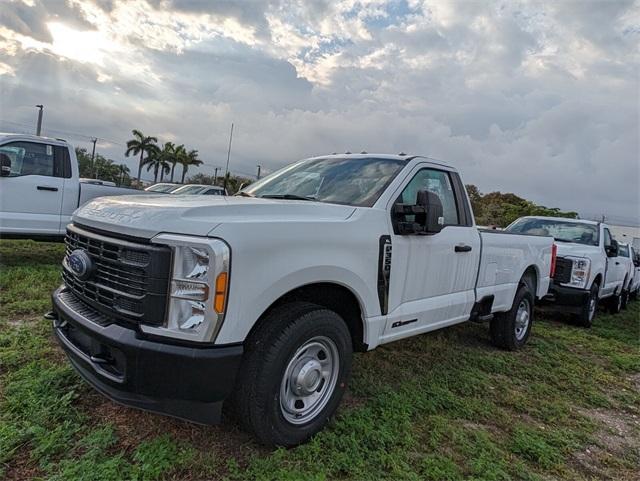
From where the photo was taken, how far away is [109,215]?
2717 millimetres

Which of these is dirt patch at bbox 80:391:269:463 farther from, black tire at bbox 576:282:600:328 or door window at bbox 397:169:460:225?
black tire at bbox 576:282:600:328

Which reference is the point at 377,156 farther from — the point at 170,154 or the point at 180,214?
the point at 170,154

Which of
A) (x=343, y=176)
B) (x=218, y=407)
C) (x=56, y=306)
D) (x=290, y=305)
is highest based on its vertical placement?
(x=343, y=176)

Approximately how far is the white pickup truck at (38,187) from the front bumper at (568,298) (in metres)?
7.69

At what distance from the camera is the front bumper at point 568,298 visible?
25.0 feet

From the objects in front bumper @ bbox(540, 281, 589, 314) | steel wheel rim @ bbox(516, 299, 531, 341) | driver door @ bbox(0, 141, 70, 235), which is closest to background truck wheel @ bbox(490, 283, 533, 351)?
steel wheel rim @ bbox(516, 299, 531, 341)

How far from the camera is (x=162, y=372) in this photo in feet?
7.51

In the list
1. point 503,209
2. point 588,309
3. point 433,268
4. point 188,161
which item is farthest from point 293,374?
point 188,161

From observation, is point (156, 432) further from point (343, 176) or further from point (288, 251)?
point (343, 176)

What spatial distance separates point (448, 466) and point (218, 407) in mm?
1464

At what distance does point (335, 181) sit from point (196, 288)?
1865 mm

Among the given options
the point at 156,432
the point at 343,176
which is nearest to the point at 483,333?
the point at 343,176

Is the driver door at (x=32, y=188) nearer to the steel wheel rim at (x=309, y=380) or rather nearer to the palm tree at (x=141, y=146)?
the steel wheel rim at (x=309, y=380)

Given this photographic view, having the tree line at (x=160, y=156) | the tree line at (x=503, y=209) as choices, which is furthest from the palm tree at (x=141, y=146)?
the tree line at (x=503, y=209)
